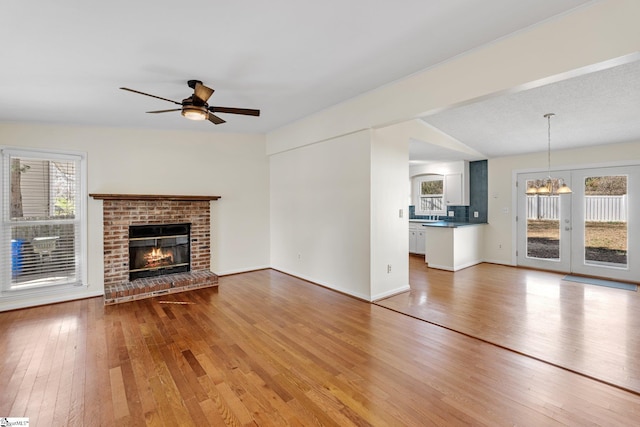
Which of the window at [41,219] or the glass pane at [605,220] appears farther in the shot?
the glass pane at [605,220]

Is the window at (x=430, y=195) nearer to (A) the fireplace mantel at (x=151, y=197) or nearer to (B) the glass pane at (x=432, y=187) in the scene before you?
(B) the glass pane at (x=432, y=187)

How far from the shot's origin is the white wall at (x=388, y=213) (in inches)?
163

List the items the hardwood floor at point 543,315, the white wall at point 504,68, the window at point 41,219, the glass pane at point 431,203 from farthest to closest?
the glass pane at point 431,203, the window at point 41,219, the hardwood floor at point 543,315, the white wall at point 504,68

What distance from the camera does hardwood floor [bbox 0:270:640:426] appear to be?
1934mm

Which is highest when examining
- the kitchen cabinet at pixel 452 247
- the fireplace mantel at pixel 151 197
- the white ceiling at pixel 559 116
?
the white ceiling at pixel 559 116

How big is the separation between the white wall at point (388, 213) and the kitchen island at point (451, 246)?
1.85 meters

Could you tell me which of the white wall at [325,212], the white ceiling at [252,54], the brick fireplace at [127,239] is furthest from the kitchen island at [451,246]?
the brick fireplace at [127,239]

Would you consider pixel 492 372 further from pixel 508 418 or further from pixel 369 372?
pixel 369 372

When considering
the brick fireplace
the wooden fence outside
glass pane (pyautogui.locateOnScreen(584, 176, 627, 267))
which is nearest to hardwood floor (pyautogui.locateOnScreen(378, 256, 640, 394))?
glass pane (pyautogui.locateOnScreen(584, 176, 627, 267))

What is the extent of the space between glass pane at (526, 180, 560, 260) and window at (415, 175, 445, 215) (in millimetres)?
2002

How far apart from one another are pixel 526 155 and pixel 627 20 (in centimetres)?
489

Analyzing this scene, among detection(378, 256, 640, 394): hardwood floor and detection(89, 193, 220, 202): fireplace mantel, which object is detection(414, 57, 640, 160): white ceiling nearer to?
detection(378, 256, 640, 394): hardwood floor

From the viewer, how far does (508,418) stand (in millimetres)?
1880

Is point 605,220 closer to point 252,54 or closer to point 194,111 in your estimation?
point 252,54
